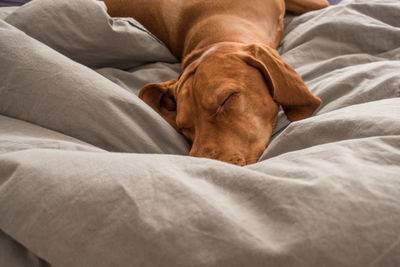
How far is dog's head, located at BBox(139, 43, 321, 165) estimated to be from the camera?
129cm

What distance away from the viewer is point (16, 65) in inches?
41.5

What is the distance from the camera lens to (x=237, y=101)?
1.37 meters

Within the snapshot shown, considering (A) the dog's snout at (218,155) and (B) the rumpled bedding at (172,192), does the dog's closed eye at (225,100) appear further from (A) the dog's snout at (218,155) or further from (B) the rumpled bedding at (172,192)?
(B) the rumpled bedding at (172,192)

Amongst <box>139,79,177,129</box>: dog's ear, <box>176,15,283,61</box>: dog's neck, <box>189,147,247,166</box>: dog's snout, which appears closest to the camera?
<box>189,147,247,166</box>: dog's snout

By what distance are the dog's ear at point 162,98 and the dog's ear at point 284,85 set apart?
388 mm

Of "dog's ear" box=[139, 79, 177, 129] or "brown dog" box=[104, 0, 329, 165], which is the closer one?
"brown dog" box=[104, 0, 329, 165]

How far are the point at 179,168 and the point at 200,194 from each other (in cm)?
11

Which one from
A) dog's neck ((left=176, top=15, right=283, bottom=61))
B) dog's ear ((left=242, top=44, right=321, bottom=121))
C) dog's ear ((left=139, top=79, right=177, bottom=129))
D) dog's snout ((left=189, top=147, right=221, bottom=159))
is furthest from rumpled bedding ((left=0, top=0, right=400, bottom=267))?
dog's neck ((left=176, top=15, right=283, bottom=61))

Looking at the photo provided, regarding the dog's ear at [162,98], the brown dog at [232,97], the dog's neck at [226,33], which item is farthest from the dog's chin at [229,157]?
the dog's neck at [226,33]

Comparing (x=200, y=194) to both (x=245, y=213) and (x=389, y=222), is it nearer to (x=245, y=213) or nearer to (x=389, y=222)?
(x=245, y=213)

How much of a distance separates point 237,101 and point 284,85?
0.20 metres

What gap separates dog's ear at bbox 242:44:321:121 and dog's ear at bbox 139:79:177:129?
0.39m

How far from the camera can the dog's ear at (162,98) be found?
5.15 feet

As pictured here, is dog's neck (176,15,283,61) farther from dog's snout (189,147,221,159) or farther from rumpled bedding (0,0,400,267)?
rumpled bedding (0,0,400,267)
